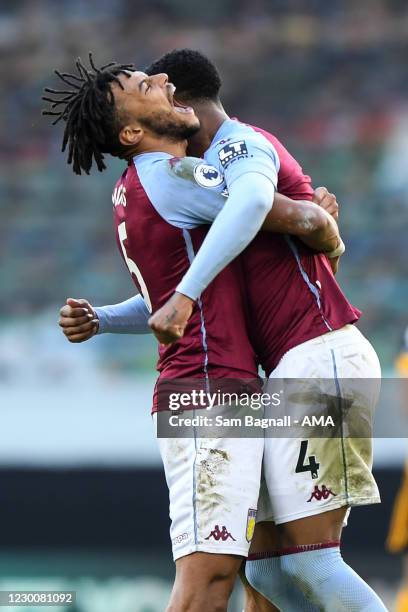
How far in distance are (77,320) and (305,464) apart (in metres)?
0.87

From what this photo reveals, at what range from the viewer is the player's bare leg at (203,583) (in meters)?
3.09

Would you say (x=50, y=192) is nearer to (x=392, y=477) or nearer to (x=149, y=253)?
(x=392, y=477)

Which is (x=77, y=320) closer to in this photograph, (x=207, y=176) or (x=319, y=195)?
(x=207, y=176)

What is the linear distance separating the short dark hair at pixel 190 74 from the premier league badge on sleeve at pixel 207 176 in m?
0.37

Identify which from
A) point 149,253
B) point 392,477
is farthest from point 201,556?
point 392,477

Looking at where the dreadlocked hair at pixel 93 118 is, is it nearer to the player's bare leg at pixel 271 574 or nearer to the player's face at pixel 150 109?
the player's face at pixel 150 109

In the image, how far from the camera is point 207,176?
3236 mm

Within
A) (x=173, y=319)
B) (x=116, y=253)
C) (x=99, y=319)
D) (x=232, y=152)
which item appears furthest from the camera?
(x=116, y=253)

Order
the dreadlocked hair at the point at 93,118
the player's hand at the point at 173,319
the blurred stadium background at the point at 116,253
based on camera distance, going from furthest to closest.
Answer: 1. the blurred stadium background at the point at 116,253
2. the dreadlocked hair at the point at 93,118
3. the player's hand at the point at 173,319

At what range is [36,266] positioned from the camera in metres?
9.46

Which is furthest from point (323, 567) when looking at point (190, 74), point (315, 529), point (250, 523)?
point (190, 74)

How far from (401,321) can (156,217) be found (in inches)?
224

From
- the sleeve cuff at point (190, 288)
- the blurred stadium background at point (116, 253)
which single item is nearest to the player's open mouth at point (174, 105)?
the sleeve cuff at point (190, 288)

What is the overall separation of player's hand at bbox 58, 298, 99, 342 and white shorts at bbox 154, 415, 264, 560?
60 centimetres
